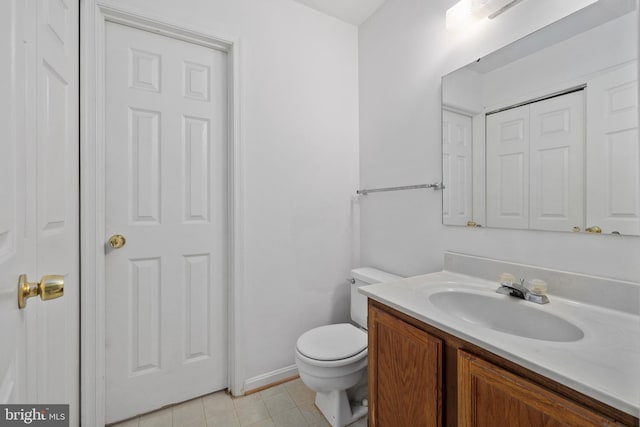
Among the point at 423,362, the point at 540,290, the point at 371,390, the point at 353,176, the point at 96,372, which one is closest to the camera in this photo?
the point at 423,362

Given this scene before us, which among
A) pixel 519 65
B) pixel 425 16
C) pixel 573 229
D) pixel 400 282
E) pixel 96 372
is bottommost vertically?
pixel 96 372

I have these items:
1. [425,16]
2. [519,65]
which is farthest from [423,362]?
[425,16]

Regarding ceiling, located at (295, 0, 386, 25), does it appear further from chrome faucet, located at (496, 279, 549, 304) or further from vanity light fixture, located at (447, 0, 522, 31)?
chrome faucet, located at (496, 279, 549, 304)

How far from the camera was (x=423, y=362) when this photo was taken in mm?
888

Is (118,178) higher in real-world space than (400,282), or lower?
higher

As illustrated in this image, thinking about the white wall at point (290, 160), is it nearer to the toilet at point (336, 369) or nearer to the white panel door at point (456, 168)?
the toilet at point (336, 369)

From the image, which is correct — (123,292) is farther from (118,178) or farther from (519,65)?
(519,65)

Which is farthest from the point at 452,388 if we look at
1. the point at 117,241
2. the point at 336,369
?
the point at 117,241

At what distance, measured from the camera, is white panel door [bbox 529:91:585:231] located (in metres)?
0.98

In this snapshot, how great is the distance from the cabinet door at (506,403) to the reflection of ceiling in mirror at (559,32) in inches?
46.7

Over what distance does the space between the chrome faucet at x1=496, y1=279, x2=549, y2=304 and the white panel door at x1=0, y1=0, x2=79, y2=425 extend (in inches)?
54.3

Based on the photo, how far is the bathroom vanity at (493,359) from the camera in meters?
0.57

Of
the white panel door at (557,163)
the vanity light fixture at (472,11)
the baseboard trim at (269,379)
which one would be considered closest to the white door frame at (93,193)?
the baseboard trim at (269,379)

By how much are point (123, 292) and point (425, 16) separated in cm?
224
